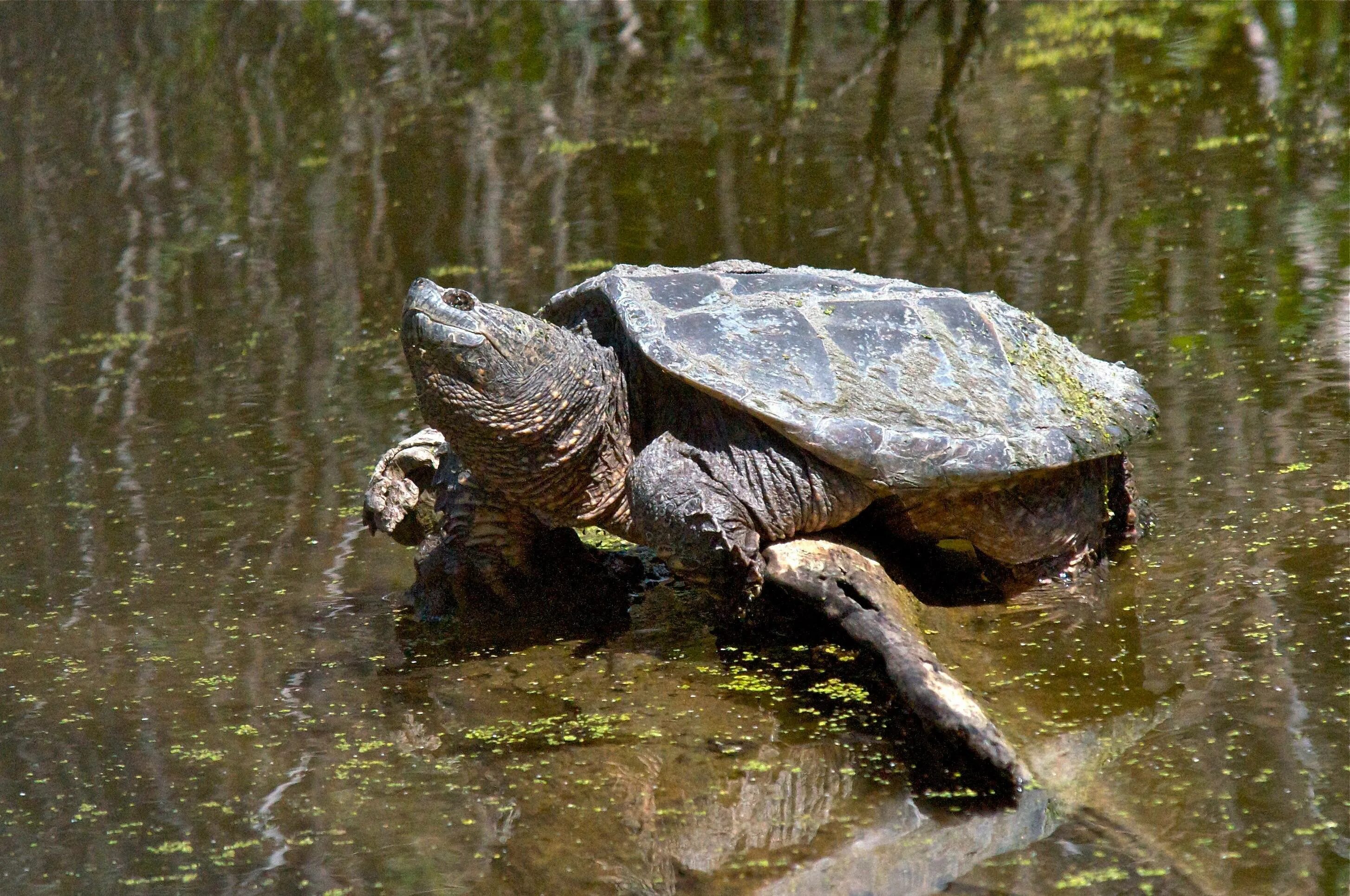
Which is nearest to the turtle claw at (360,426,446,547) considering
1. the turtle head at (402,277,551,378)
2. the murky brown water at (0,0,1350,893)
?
the murky brown water at (0,0,1350,893)

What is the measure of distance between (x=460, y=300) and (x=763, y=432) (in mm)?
842

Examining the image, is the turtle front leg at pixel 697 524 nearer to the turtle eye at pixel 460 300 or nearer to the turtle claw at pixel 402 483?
the turtle eye at pixel 460 300

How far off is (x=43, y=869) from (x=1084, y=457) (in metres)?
2.62

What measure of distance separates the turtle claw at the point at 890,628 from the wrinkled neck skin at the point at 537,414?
0.52 metres

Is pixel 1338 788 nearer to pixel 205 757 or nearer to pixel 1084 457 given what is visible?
pixel 1084 457

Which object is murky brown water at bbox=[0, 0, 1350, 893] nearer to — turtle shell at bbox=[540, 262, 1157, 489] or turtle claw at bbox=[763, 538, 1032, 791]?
turtle claw at bbox=[763, 538, 1032, 791]

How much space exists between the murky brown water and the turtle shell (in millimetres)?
452

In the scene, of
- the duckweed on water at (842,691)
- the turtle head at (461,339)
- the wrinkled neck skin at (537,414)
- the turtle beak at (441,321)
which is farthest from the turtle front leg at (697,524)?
the turtle beak at (441,321)

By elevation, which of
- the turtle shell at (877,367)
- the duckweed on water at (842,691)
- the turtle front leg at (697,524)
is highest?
the turtle shell at (877,367)

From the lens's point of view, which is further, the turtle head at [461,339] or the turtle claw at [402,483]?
the turtle claw at [402,483]

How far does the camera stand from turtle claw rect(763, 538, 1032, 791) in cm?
268

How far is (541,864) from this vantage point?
262cm

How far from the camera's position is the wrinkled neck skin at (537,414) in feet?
11.3

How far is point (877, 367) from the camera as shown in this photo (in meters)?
3.63
